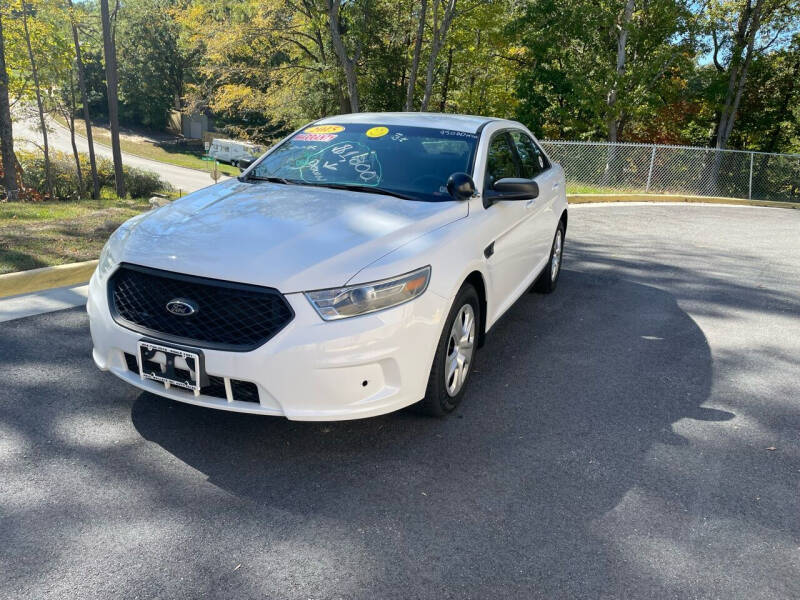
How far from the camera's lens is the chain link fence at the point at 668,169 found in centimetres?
1736

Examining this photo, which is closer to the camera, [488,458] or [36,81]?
[488,458]

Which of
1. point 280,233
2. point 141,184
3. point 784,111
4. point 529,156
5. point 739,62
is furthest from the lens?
point 784,111

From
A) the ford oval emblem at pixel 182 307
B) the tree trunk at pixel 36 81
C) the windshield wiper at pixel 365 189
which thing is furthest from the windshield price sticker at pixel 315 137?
the tree trunk at pixel 36 81

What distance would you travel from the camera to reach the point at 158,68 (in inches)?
2415

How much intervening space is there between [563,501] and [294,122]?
3123 centimetres

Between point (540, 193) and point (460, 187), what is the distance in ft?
5.63

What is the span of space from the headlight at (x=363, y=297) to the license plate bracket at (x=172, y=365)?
23.6 inches

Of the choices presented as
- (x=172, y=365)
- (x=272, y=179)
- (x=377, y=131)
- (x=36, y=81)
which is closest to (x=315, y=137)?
(x=377, y=131)

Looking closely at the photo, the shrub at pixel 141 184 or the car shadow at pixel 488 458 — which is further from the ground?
the car shadow at pixel 488 458

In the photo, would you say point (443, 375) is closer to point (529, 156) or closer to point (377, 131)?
point (377, 131)

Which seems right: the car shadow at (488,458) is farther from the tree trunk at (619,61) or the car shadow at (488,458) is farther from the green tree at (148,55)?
the green tree at (148,55)

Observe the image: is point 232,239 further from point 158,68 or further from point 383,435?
point 158,68

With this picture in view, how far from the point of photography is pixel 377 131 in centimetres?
474

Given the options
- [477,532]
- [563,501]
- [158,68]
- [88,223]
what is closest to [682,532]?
[563,501]
